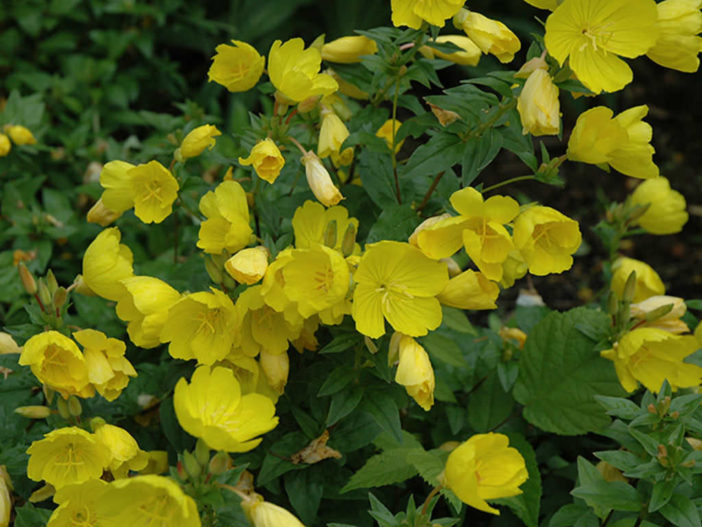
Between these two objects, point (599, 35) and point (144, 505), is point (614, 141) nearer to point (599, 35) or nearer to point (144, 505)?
point (599, 35)

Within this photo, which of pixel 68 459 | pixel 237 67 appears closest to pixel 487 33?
pixel 237 67

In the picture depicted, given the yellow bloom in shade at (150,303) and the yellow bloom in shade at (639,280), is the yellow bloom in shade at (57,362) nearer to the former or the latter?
the yellow bloom in shade at (150,303)

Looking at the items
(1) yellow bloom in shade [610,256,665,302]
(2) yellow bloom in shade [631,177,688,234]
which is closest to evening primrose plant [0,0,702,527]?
(1) yellow bloom in shade [610,256,665,302]

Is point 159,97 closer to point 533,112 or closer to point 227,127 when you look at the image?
point 227,127

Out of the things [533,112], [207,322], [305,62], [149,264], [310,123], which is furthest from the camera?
[149,264]

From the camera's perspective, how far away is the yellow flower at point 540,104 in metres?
1.55

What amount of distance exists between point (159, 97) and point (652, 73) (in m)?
2.98

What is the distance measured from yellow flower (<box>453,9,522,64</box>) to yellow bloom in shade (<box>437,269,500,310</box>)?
0.52 meters

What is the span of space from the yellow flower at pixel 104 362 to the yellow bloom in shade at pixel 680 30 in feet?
4.33

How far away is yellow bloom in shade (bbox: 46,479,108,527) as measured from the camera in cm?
148

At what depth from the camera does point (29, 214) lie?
2.64 metres

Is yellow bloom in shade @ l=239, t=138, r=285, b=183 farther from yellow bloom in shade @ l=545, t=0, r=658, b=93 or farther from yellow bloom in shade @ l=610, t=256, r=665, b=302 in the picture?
yellow bloom in shade @ l=610, t=256, r=665, b=302

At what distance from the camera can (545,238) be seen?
1.67m

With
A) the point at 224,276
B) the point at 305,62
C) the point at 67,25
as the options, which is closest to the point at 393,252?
the point at 224,276
